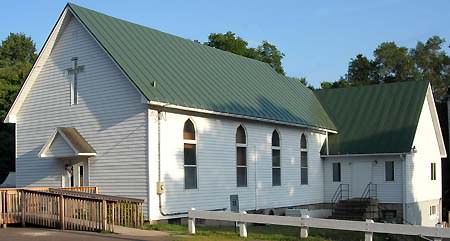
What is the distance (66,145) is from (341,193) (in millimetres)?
16994

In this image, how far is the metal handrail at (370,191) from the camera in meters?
35.3

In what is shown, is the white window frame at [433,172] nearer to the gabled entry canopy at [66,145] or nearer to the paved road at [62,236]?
the gabled entry canopy at [66,145]

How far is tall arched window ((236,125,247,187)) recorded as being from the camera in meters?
29.2

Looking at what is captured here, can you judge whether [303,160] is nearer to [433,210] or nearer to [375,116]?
[375,116]

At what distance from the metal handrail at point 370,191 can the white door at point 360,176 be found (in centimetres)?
16

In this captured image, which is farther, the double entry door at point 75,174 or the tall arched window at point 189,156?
the double entry door at point 75,174

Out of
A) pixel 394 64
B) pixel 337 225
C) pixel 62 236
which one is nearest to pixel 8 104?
pixel 62 236

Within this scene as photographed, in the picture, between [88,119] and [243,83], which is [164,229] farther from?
[243,83]

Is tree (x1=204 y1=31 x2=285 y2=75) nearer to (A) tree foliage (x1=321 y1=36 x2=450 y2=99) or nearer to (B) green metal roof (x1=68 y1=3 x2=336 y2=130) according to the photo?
(A) tree foliage (x1=321 y1=36 x2=450 y2=99)

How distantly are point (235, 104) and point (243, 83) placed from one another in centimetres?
403

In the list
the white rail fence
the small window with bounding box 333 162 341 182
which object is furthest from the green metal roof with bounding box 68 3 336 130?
the white rail fence

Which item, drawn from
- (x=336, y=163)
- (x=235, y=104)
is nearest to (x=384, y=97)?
(x=336, y=163)

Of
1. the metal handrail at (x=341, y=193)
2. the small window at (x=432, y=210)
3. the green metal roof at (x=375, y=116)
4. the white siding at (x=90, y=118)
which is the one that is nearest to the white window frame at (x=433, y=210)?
the small window at (x=432, y=210)

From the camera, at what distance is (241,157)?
97.0 feet
